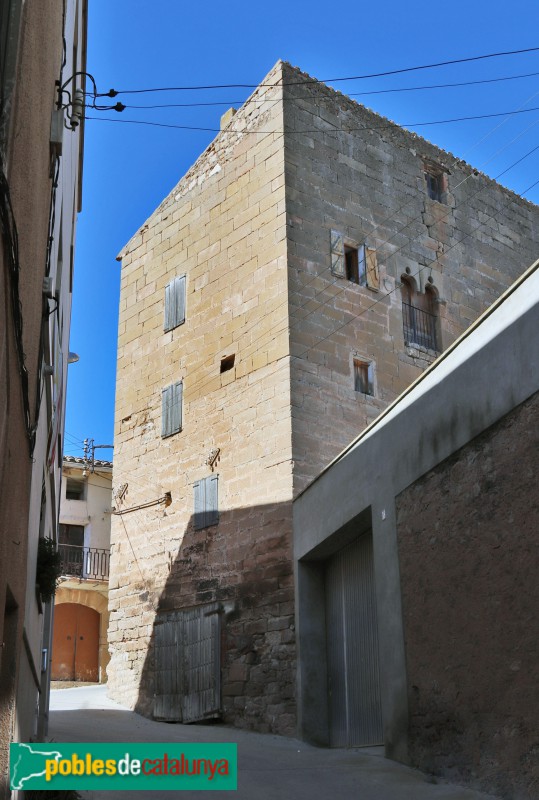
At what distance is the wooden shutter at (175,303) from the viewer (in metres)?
16.8

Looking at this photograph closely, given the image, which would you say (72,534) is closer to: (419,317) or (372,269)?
(419,317)

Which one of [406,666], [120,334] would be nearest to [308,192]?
[120,334]

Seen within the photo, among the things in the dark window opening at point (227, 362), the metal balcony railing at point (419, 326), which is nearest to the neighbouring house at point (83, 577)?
Result: the dark window opening at point (227, 362)

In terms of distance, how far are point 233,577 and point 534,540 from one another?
7133mm

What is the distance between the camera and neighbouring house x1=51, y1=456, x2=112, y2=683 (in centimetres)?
2738

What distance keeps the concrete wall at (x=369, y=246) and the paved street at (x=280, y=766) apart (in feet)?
11.9

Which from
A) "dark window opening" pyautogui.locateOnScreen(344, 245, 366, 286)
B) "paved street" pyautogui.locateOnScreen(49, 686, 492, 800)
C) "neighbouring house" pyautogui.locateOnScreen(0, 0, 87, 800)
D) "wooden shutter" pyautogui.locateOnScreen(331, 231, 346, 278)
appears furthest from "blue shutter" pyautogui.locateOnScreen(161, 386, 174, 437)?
"neighbouring house" pyautogui.locateOnScreen(0, 0, 87, 800)

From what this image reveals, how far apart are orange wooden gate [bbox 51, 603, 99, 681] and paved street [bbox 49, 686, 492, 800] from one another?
1337cm

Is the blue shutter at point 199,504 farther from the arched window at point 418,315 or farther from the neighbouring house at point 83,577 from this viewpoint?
the neighbouring house at point 83,577

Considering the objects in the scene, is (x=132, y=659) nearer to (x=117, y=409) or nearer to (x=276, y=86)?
(x=117, y=409)

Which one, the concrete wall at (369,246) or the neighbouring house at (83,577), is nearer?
the concrete wall at (369,246)

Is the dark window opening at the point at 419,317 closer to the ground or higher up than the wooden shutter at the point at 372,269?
closer to the ground

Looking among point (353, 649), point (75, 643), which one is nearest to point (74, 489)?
point (75, 643)

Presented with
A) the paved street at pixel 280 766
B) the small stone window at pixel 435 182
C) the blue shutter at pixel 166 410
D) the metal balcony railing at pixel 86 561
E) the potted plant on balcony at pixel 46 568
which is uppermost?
the small stone window at pixel 435 182
